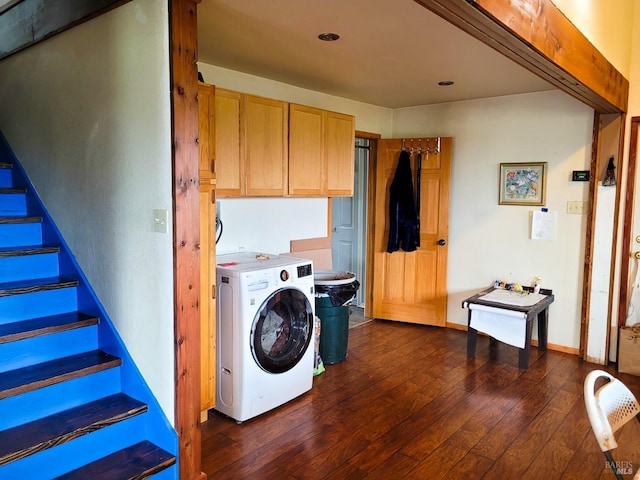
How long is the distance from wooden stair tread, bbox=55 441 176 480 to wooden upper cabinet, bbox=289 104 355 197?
206cm

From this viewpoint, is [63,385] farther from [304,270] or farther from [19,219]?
[304,270]

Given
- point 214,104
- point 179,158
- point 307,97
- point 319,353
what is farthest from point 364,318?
point 179,158

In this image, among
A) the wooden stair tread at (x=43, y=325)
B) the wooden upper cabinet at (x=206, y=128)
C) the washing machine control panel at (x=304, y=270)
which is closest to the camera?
the wooden stair tread at (x=43, y=325)

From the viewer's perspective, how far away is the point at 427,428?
2893 millimetres

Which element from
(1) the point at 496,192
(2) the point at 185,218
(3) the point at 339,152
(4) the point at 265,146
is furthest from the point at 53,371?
(1) the point at 496,192

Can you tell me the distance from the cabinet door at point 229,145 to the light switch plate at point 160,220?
961 millimetres

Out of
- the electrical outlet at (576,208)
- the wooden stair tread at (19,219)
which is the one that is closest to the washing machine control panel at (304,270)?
the wooden stair tread at (19,219)

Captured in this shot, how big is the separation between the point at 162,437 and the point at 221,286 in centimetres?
A: 98

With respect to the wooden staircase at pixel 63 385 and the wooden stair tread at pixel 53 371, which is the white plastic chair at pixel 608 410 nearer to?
the wooden staircase at pixel 63 385

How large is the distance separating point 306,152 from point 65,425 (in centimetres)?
245

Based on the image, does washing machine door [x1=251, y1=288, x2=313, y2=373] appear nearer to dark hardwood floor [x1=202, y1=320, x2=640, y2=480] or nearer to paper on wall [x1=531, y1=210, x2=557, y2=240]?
dark hardwood floor [x1=202, y1=320, x2=640, y2=480]

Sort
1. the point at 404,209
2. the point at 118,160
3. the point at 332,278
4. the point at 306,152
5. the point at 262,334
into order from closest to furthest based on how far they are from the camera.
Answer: the point at 118,160 < the point at 262,334 < the point at 306,152 < the point at 332,278 < the point at 404,209

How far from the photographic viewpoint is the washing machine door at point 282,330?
2.98 metres

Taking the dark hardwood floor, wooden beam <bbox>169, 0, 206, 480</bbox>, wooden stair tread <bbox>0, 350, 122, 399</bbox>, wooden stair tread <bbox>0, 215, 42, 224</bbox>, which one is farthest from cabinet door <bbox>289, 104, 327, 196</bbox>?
wooden stair tread <bbox>0, 350, 122, 399</bbox>
